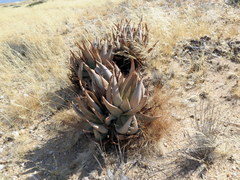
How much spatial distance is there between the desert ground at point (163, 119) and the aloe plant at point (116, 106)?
247 mm

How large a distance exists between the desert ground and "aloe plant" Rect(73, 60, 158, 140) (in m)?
0.25

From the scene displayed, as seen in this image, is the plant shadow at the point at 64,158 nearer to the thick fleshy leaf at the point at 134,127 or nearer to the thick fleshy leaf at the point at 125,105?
the thick fleshy leaf at the point at 134,127

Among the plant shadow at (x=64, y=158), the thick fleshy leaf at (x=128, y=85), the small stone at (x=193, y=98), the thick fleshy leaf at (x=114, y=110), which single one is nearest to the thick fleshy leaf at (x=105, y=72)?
the thick fleshy leaf at (x=128, y=85)

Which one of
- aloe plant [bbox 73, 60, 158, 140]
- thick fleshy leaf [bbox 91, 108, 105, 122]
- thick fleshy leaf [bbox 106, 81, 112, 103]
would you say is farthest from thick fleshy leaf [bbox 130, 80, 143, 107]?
thick fleshy leaf [bbox 91, 108, 105, 122]

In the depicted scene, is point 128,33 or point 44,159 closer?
point 44,159

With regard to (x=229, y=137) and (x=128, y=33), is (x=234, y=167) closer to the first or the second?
(x=229, y=137)

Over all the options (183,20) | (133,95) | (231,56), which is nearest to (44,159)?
(133,95)

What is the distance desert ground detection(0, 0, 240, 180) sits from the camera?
2.20 metres

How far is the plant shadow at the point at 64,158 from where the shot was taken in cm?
241

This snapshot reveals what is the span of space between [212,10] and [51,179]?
685cm

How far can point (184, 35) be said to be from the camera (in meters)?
5.04

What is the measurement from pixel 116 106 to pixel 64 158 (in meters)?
1.02

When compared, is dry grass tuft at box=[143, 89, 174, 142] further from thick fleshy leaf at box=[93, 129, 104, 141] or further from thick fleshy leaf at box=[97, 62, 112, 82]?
thick fleshy leaf at box=[97, 62, 112, 82]

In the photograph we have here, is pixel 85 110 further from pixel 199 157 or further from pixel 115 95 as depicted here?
pixel 199 157
